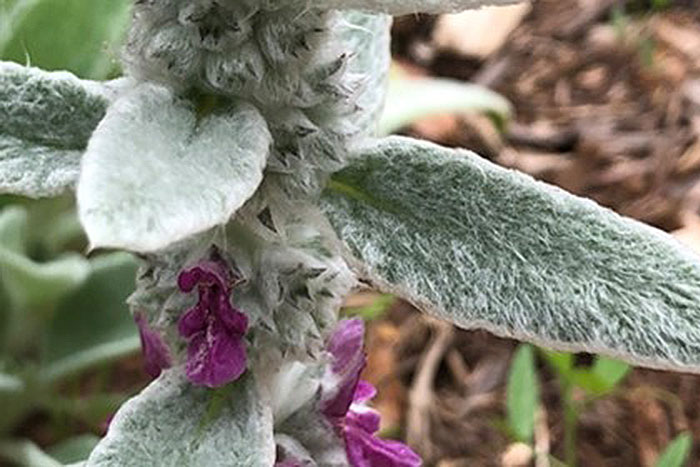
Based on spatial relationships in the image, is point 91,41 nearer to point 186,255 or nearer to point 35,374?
point 35,374

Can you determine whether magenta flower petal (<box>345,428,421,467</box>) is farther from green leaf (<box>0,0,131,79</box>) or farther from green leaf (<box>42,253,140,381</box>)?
green leaf (<box>42,253,140,381</box>)

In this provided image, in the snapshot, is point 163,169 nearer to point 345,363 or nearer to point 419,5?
point 419,5

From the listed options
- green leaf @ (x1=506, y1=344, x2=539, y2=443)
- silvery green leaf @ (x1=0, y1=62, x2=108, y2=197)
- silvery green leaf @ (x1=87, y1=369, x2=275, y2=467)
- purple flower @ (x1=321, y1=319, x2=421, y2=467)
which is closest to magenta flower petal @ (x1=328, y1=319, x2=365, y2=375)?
purple flower @ (x1=321, y1=319, x2=421, y2=467)

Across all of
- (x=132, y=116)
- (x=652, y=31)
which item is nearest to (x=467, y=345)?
(x=652, y=31)

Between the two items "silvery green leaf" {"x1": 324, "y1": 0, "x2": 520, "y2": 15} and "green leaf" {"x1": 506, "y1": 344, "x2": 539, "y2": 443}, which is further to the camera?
"green leaf" {"x1": 506, "y1": 344, "x2": 539, "y2": 443}

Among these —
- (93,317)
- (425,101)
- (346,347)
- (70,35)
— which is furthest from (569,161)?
(346,347)

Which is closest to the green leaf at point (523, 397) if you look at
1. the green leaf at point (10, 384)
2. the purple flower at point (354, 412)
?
the purple flower at point (354, 412)
